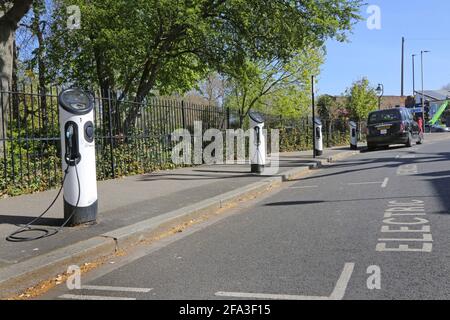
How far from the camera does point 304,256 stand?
17.9ft

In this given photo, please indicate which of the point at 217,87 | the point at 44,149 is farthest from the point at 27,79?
the point at 217,87

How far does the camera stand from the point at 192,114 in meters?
16.9

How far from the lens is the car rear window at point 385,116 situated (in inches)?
897

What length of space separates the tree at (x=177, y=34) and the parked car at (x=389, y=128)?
6.20m

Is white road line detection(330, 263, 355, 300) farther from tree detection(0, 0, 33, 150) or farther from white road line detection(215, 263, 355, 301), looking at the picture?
tree detection(0, 0, 33, 150)

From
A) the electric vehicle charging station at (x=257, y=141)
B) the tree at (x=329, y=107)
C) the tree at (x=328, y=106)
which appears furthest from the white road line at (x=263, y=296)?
the tree at (x=328, y=106)

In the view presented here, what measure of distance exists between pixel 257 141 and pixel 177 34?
18.1ft

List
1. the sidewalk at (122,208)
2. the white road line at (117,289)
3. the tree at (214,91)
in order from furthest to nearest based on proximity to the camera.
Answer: the tree at (214,91) → the sidewalk at (122,208) → the white road line at (117,289)

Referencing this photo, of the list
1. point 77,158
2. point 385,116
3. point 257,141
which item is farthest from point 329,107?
point 77,158

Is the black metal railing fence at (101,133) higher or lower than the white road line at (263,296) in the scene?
higher

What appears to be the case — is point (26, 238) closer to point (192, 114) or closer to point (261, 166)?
point (261, 166)

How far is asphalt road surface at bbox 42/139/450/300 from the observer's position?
443 cm

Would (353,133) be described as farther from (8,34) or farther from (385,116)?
(8,34)

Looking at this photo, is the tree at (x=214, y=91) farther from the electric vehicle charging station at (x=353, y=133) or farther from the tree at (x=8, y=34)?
the tree at (x=8, y=34)
